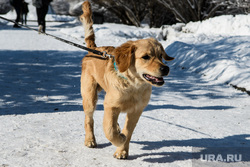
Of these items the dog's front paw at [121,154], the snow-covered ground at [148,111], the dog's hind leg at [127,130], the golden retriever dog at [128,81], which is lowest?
the snow-covered ground at [148,111]

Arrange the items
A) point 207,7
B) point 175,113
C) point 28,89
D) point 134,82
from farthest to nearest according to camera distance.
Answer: point 207,7 < point 28,89 < point 175,113 < point 134,82

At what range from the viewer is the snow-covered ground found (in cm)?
365

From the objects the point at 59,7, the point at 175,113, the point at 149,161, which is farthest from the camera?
the point at 59,7

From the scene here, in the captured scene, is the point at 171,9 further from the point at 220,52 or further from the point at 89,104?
the point at 89,104

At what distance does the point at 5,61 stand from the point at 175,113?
21.1ft

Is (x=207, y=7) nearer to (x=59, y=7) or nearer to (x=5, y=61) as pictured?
(x=5, y=61)

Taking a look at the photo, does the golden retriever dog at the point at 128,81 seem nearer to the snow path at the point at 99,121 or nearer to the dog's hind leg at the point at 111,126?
the dog's hind leg at the point at 111,126

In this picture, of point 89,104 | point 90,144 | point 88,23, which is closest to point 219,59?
point 88,23

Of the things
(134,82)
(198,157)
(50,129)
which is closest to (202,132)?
(198,157)

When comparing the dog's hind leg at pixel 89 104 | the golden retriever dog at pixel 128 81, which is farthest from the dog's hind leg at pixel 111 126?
the dog's hind leg at pixel 89 104

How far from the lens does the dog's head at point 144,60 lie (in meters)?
3.11

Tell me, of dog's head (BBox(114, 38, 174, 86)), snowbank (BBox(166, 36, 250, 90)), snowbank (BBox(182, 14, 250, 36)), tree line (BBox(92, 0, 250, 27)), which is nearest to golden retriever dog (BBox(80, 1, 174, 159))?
dog's head (BBox(114, 38, 174, 86))

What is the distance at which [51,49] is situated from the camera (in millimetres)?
12258

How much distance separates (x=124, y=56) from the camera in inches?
127
